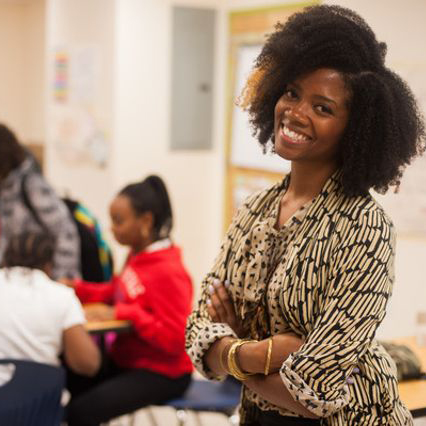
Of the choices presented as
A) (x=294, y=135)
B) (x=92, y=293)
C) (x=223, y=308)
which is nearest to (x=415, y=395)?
(x=223, y=308)

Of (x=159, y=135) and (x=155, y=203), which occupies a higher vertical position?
(x=159, y=135)

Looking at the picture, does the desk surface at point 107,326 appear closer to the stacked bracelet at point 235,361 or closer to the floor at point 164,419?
the floor at point 164,419

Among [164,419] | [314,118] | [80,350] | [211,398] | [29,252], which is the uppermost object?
[314,118]

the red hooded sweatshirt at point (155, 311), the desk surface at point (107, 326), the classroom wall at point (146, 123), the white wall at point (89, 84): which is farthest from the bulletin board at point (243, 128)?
the desk surface at point (107, 326)

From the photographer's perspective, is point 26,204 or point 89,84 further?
point 89,84

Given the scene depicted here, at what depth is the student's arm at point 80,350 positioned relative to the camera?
2.95 m

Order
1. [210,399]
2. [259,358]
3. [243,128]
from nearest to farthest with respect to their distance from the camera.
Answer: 1. [259,358]
2. [210,399]
3. [243,128]

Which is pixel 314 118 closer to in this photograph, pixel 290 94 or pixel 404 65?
pixel 290 94

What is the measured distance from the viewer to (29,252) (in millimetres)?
3027

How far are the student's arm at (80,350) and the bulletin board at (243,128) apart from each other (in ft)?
6.73

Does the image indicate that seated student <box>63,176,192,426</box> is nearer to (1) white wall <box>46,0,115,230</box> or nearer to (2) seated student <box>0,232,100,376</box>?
(2) seated student <box>0,232,100,376</box>

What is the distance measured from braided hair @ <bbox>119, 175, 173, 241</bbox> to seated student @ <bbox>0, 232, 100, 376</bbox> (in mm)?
505

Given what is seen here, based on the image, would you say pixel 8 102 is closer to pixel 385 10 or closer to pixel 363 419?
pixel 385 10

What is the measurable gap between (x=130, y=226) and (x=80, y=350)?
59cm
